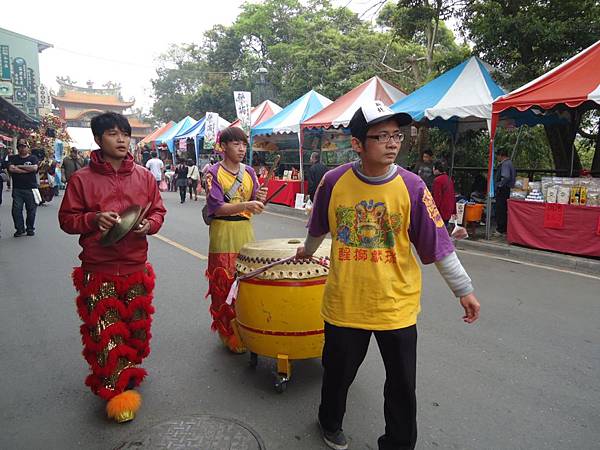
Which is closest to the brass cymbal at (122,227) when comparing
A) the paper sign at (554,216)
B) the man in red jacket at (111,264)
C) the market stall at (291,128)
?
the man in red jacket at (111,264)

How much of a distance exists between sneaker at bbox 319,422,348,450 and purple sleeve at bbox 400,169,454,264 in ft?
3.39

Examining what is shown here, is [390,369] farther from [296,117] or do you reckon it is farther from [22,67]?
[22,67]

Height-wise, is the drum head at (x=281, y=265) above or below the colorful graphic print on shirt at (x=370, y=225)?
below

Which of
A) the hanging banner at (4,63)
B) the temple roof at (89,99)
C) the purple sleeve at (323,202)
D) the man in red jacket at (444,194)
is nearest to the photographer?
the purple sleeve at (323,202)

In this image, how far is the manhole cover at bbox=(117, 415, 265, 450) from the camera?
2.43 m

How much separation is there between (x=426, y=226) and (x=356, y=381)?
151cm

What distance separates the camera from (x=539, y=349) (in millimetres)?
3703

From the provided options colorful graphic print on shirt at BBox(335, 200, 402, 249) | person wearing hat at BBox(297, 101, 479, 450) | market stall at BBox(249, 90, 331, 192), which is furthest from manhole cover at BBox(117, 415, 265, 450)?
market stall at BBox(249, 90, 331, 192)

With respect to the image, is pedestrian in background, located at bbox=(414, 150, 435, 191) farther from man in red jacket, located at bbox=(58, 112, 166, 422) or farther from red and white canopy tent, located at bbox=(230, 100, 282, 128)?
red and white canopy tent, located at bbox=(230, 100, 282, 128)

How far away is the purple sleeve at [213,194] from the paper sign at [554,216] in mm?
5785

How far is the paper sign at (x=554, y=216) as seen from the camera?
704 cm

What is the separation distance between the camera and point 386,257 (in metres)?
2.10

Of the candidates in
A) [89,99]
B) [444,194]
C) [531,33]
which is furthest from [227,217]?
[89,99]

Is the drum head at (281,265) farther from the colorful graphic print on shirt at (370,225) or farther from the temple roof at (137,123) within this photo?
the temple roof at (137,123)
